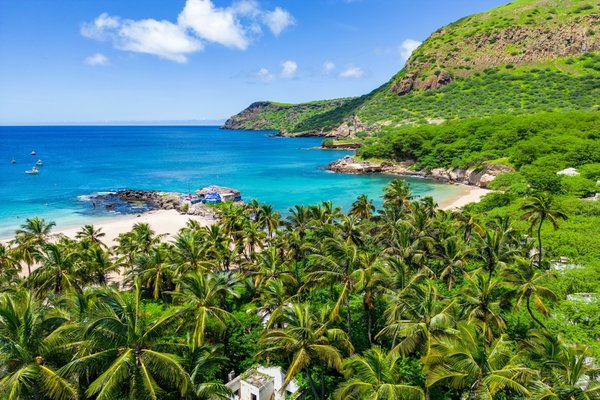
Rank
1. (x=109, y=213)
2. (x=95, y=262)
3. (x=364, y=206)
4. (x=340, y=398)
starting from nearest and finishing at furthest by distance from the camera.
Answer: (x=340, y=398) → (x=95, y=262) → (x=364, y=206) → (x=109, y=213)

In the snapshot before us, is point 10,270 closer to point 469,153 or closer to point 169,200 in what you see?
point 169,200

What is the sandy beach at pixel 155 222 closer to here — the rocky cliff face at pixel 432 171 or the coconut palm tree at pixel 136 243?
the rocky cliff face at pixel 432 171

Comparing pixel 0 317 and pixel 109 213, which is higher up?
pixel 0 317

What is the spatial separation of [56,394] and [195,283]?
33.4ft

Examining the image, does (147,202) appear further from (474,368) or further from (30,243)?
(474,368)

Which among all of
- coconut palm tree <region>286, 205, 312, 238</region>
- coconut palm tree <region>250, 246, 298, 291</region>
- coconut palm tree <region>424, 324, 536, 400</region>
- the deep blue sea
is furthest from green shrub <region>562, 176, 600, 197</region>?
coconut palm tree <region>424, 324, 536, 400</region>

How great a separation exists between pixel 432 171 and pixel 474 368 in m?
105

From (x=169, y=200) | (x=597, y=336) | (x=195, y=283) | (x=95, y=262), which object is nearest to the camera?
(x=195, y=283)

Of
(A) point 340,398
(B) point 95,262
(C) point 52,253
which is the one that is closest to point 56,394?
(A) point 340,398

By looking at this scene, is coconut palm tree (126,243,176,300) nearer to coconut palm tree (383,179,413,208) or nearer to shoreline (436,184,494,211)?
coconut palm tree (383,179,413,208)

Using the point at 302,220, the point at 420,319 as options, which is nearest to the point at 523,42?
the point at 302,220

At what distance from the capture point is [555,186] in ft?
217

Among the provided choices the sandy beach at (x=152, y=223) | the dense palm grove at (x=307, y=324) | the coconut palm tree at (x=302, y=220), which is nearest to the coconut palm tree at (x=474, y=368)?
the dense palm grove at (x=307, y=324)

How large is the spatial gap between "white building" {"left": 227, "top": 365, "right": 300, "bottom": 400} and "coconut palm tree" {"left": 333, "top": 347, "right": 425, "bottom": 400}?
285 inches
